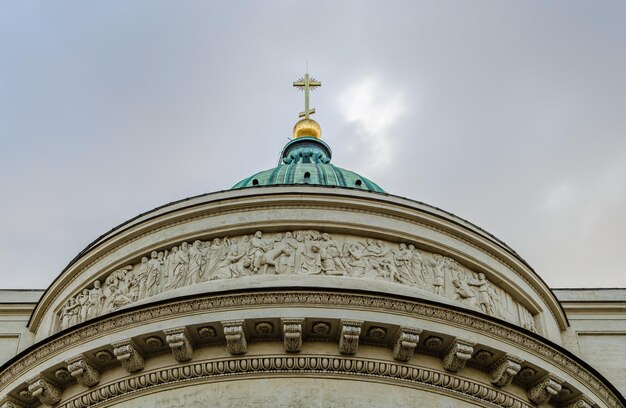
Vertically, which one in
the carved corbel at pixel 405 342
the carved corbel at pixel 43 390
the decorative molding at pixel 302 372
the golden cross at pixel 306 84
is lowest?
the decorative molding at pixel 302 372

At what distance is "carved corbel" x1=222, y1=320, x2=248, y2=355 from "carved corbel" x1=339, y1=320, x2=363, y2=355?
1.69 metres

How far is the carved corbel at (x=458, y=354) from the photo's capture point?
53.7 ft

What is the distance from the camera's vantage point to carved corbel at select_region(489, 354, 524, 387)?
54.6ft

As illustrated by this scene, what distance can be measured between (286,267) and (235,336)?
2199mm

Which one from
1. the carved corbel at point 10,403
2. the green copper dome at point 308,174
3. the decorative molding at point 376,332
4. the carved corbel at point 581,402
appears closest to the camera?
the decorative molding at point 376,332

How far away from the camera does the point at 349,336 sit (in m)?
16.0

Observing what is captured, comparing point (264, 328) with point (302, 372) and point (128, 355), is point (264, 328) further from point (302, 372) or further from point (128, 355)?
point (128, 355)

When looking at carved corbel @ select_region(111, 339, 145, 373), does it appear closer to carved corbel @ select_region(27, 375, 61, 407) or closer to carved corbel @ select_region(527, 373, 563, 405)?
carved corbel @ select_region(27, 375, 61, 407)

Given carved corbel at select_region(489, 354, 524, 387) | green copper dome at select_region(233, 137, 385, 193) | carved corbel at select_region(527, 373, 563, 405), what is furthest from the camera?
green copper dome at select_region(233, 137, 385, 193)

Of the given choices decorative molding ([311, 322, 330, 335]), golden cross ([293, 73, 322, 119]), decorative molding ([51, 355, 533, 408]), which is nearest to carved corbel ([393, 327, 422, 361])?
decorative molding ([51, 355, 533, 408])

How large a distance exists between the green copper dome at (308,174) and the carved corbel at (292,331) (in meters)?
11.5

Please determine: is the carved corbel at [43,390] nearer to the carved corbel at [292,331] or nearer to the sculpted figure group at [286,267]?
the sculpted figure group at [286,267]

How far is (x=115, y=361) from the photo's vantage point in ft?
55.0

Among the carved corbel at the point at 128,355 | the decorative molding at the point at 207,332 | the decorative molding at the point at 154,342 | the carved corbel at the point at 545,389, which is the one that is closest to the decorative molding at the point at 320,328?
the decorative molding at the point at 207,332
